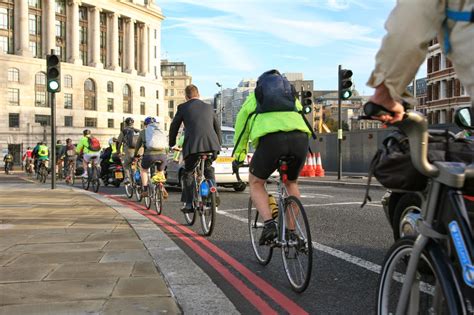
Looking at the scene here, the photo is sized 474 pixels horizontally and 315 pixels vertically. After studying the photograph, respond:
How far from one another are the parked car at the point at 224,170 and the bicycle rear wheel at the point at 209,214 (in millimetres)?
5594

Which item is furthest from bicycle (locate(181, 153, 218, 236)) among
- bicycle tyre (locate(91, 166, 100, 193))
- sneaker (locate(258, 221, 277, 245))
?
bicycle tyre (locate(91, 166, 100, 193))

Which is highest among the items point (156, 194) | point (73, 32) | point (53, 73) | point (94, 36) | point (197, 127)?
point (94, 36)

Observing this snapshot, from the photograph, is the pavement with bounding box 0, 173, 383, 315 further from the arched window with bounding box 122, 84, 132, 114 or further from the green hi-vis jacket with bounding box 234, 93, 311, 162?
the arched window with bounding box 122, 84, 132, 114

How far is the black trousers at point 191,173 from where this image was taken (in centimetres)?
713

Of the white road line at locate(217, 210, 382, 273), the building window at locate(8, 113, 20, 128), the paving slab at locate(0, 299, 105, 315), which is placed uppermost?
the building window at locate(8, 113, 20, 128)

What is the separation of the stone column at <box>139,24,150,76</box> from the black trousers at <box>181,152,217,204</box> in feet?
317

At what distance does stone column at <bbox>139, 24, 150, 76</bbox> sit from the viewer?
101188 mm

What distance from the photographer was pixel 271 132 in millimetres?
4215

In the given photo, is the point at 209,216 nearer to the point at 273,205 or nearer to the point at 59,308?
the point at 273,205

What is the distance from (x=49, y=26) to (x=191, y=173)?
275 ft

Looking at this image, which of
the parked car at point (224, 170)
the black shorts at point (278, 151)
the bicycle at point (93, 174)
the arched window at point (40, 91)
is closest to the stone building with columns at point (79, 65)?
A: the arched window at point (40, 91)

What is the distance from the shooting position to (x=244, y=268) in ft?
15.7

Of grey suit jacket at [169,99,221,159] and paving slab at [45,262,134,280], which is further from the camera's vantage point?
grey suit jacket at [169,99,221,159]

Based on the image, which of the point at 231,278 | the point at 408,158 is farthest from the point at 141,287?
the point at 408,158
